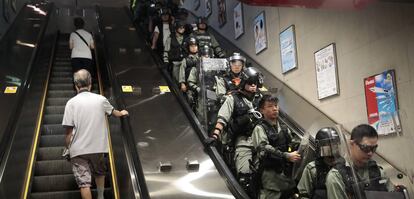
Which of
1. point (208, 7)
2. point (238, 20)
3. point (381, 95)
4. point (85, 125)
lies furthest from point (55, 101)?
point (208, 7)

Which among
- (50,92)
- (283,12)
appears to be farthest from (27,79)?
(283,12)

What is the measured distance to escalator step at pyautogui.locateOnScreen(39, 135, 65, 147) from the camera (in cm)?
664

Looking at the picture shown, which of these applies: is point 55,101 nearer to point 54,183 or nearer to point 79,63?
point 79,63

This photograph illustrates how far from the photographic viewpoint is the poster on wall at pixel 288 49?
920 cm

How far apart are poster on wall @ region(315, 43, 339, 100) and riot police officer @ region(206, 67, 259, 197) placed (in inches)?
88.5

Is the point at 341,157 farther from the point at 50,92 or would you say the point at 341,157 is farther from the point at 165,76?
the point at 50,92

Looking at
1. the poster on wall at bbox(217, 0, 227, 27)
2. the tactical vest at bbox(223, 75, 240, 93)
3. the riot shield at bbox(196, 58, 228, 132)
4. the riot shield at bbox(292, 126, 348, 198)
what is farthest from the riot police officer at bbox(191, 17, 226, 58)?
the riot shield at bbox(292, 126, 348, 198)

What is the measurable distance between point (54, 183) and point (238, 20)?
313 inches

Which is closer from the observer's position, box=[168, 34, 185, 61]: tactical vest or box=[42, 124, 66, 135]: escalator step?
box=[42, 124, 66, 135]: escalator step

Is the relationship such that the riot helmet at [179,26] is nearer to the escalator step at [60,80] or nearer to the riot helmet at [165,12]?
the riot helmet at [165,12]

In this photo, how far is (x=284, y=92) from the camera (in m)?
8.26

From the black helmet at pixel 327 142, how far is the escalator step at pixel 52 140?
13.8 feet

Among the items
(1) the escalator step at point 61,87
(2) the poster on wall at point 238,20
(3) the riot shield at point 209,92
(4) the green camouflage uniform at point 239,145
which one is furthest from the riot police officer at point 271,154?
(2) the poster on wall at point 238,20

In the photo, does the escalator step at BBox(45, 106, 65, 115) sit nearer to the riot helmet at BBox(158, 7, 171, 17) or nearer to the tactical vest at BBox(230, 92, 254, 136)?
the tactical vest at BBox(230, 92, 254, 136)
